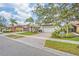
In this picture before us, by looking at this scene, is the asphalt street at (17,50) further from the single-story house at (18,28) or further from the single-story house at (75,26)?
the single-story house at (75,26)

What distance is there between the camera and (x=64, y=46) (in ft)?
9.97

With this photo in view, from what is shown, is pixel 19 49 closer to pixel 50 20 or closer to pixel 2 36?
pixel 2 36

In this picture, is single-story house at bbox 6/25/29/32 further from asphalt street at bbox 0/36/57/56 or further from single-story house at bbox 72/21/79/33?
single-story house at bbox 72/21/79/33

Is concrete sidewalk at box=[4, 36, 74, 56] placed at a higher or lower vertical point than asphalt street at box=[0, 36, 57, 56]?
higher

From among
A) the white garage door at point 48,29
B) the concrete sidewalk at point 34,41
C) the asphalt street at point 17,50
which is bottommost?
the asphalt street at point 17,50

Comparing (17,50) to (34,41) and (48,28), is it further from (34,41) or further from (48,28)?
(48,28)

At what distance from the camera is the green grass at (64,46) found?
2985mm

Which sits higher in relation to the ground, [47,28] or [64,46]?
[47,28]

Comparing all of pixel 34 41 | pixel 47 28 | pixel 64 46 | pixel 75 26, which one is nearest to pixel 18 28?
pixel 34 41

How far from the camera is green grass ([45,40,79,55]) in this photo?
2.98 m

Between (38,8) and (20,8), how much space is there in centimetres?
26

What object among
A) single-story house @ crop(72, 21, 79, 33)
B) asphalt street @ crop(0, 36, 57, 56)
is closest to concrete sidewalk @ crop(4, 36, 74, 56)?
asphalt street @ crop(0, 36, 57, 56)

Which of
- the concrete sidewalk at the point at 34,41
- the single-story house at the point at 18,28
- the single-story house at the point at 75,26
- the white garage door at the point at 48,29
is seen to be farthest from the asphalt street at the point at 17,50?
the single-story house at the point at 75,26

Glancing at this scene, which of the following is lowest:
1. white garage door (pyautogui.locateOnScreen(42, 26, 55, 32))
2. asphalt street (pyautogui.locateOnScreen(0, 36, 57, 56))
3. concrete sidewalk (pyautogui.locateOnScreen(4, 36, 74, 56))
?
asphalt street (pyautogui.locateOnScreen(0, 36, 57, 56))
